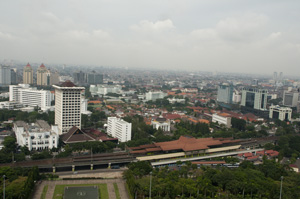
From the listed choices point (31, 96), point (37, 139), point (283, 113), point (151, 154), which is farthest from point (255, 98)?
point (37, 139)

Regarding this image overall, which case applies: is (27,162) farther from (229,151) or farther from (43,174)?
(229,151)

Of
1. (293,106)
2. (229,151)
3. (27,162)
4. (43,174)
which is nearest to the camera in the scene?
(43,174)

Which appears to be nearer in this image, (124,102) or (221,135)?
(221,135)

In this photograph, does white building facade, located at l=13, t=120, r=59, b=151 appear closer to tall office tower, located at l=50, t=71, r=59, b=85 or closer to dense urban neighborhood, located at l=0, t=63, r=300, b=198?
Result: dense urban neighborhood, located at l=0, t=63, r=300, b=198

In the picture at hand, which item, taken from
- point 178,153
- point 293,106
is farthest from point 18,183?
point 293,106

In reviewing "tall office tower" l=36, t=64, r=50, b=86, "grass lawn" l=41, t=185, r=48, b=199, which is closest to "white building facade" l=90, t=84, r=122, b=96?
"tall office tower" l=36, t=64, r=50, b=86

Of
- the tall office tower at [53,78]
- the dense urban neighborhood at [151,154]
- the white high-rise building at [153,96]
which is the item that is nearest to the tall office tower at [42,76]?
the tall office tower at [53,78]

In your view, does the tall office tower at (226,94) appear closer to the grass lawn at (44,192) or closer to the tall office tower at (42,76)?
the tall office tower at (42,76)
